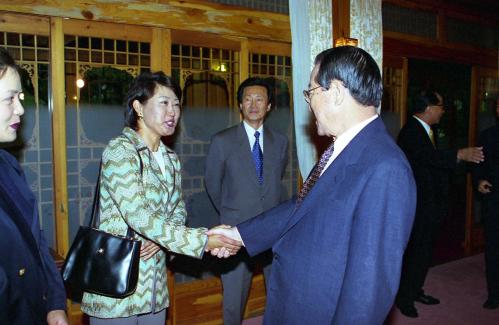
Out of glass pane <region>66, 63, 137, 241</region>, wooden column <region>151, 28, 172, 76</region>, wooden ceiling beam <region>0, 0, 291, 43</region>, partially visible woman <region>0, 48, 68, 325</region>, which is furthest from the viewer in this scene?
wooden column <region>151, 28, 172, 76</region>

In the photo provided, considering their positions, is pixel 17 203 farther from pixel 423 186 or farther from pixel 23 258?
pixel 423 186

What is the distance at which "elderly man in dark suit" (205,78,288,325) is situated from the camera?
3.03 m

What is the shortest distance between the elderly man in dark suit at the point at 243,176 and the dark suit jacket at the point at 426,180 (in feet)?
3.88

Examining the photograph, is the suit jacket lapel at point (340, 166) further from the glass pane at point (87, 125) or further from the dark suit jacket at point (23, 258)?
the glass pane at point (87, 125)

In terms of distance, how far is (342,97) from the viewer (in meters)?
1.50

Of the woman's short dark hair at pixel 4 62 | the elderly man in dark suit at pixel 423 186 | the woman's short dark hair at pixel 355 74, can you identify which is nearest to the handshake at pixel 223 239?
the woman's short dark hair at pixel 355 74

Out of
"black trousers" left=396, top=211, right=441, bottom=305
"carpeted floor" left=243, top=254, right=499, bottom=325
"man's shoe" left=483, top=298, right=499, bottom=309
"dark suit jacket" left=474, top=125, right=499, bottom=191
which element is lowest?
"carpeted floor" left=243, top=254, right=499, bottom=325

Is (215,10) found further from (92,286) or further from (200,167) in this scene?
(92,286)

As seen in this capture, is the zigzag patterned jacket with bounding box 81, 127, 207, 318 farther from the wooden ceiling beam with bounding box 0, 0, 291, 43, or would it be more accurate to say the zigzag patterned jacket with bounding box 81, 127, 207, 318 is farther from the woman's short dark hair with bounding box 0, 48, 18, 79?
the wooden ceiling beam with bounding box 0, 0, 291, 43

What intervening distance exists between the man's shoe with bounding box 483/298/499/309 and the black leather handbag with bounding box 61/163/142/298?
3.18 m

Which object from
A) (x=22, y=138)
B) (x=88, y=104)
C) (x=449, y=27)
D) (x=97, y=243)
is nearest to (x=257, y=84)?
(x=88, y=104)

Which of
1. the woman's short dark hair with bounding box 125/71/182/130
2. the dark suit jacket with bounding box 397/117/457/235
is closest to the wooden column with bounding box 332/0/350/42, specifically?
the dark suit jacket with bounding box 397/117/457/235

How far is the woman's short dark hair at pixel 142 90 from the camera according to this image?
2.12 meters

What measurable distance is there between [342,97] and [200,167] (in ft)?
6.46
